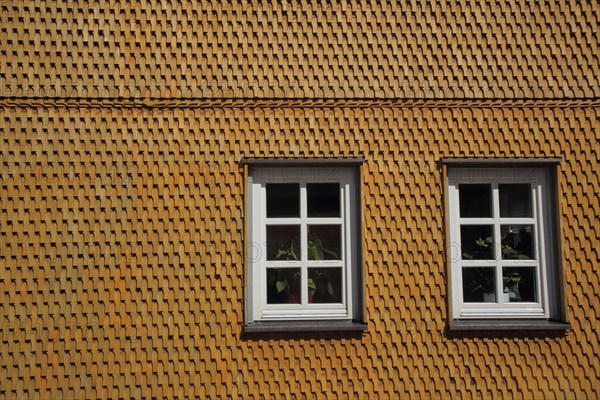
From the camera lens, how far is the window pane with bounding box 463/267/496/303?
544cm

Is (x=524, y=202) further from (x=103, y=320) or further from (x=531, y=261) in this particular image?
(x=103, y=320)

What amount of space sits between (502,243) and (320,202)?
1928mm

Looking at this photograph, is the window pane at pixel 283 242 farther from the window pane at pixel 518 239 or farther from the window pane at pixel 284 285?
the window pane at pixel 518 239

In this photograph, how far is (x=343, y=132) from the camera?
539 cm

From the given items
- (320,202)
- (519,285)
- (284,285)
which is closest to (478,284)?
(519,285)

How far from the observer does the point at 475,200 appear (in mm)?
5523

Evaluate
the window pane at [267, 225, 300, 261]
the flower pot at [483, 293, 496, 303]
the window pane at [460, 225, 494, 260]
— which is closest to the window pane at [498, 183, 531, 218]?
the window pane at [460, 225, 494, 260]

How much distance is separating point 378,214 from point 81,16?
361 cm

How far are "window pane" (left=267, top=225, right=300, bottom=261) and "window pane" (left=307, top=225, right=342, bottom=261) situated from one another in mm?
141

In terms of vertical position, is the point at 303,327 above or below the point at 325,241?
below

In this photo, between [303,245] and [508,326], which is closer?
[508,326]

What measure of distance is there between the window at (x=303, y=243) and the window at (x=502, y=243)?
106 centimetres

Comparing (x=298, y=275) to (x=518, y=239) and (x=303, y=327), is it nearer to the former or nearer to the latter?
(x=303, y=327)

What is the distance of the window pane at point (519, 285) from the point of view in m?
5.45
